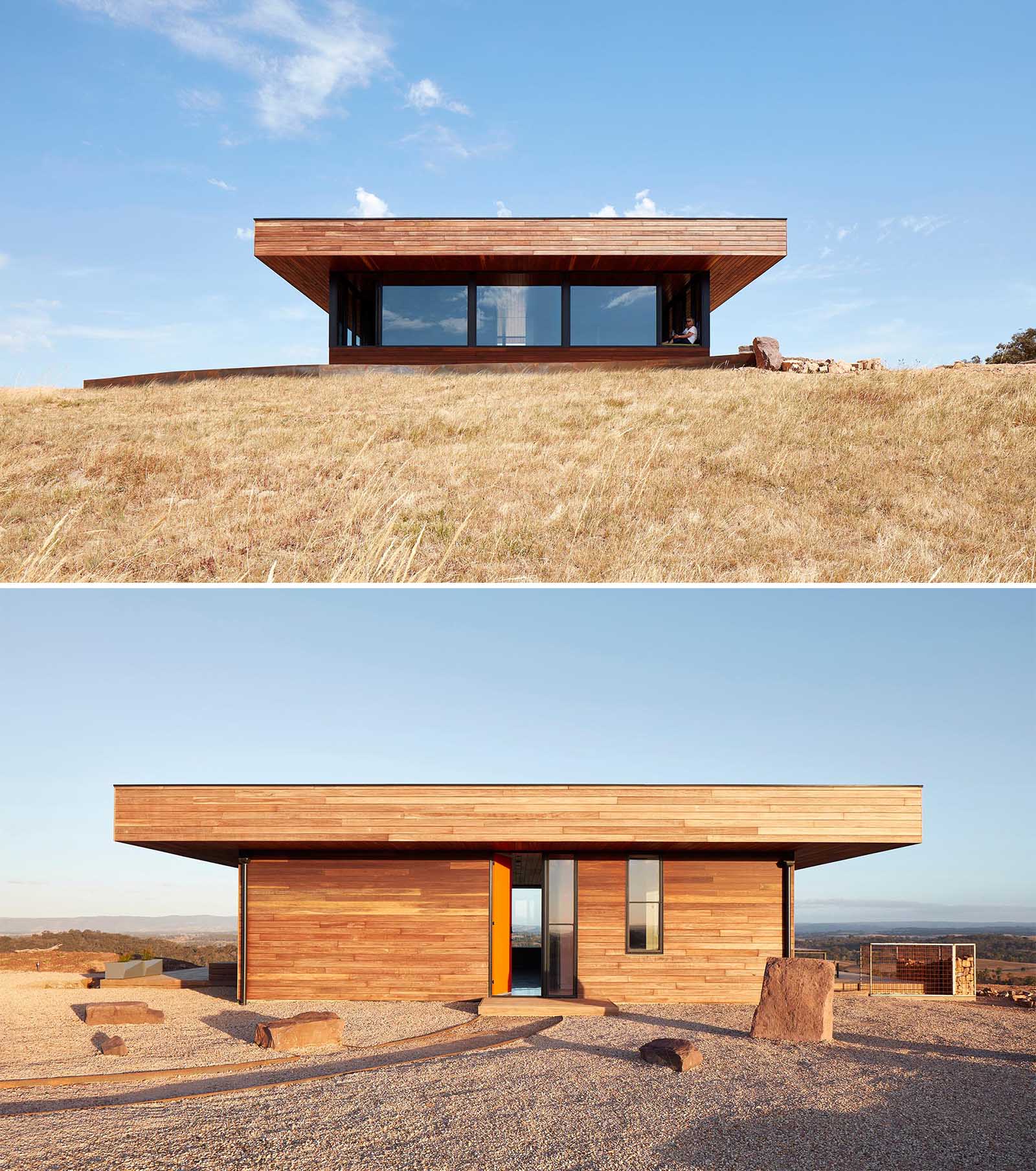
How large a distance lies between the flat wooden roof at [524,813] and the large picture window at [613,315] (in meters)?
15.1

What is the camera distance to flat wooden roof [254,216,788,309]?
74.5 feet

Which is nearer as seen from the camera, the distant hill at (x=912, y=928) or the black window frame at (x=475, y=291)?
the black window frame at (x=475, y=291)

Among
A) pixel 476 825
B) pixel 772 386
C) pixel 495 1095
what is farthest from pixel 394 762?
pixel 495 1095

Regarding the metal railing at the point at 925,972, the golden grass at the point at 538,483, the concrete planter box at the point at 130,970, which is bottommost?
the concrete planter box at the point at 130,970

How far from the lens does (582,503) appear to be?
38.8 feet

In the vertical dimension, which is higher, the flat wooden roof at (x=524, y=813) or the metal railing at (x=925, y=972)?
the flat wooden roof at (x=524, y=813)

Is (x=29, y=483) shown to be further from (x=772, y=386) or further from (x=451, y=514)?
(x=772, y=386)

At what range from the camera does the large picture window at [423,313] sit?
24000 millimetres

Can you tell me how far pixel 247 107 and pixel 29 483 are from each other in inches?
1228

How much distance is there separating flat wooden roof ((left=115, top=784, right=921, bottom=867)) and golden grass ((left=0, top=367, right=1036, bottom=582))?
3.03 m

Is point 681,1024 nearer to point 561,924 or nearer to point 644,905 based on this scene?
point 644,905

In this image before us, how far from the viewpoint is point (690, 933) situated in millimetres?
12625

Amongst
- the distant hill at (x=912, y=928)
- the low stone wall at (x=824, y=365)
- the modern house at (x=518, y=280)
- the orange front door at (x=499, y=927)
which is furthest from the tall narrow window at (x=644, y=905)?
the distant hill at (x=912, y=928)

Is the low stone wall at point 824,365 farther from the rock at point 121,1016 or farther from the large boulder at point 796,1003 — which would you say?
the rock at point 121,1016
